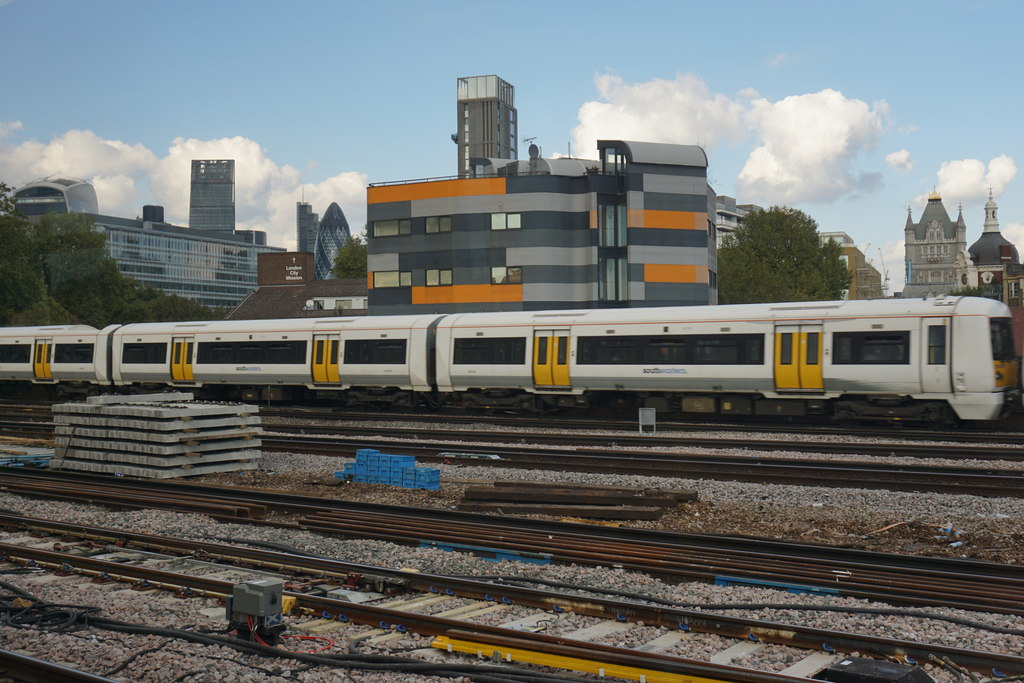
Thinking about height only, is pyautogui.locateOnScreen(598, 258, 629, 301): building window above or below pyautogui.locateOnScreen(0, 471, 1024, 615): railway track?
above

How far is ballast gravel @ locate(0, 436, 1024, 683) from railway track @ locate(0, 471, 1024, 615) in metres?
0.20

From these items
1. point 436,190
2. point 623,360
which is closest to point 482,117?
point 436,190

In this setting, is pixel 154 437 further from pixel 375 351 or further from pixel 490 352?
pixel 375 351

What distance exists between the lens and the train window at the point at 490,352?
26.1m

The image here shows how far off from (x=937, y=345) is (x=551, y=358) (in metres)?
9.56

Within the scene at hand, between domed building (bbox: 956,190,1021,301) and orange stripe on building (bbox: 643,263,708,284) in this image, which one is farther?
domed building (bbox: 956,190,1021,301)

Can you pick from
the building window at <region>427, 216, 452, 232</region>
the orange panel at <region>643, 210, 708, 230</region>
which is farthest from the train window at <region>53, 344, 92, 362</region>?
the orange panel at <region>643, 210, 708, 230</region>

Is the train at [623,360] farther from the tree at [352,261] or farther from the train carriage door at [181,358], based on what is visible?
the tree at [352,261]

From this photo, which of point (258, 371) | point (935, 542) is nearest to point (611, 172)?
point (258, 371)

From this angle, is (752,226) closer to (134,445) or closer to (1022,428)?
(1022,428)

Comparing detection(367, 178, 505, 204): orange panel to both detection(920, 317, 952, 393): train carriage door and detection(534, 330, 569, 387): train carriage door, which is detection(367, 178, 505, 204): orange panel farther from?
detection(920, 317, 952, 393): train carriage door

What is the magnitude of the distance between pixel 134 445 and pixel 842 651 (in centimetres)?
1289

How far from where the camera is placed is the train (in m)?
21.2

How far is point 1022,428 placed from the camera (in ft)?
76.9
